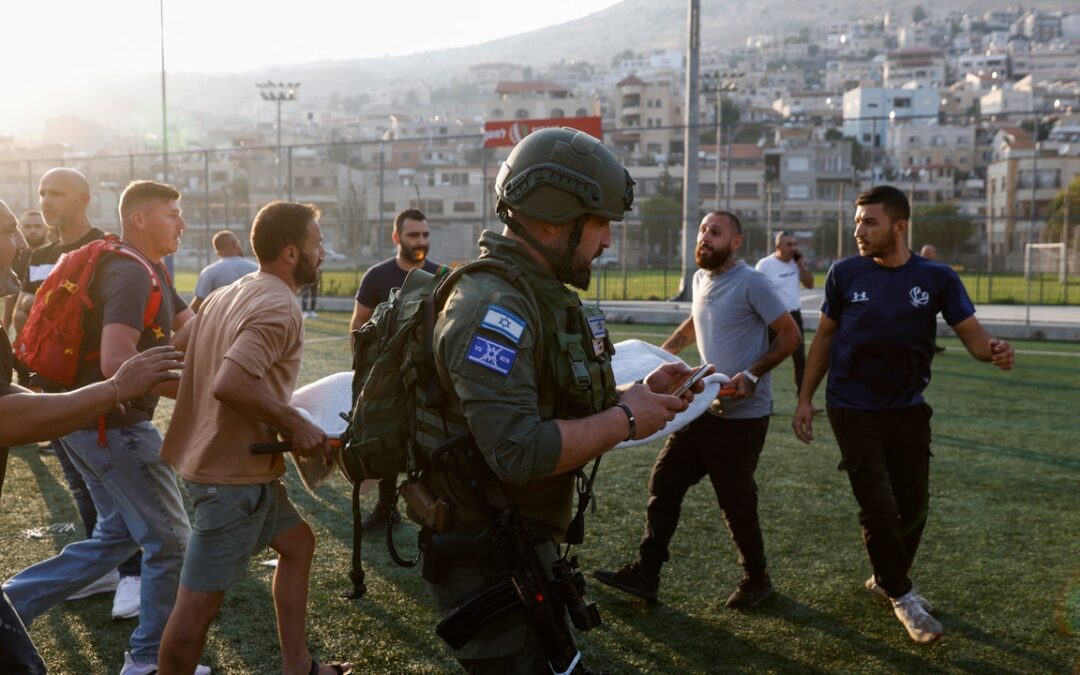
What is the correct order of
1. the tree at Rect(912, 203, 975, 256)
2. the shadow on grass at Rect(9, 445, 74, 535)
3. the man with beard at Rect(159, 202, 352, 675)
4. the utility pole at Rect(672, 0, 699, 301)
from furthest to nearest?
1. the tree at Rect(912, 203, 975, 256)
2. the utility pole at Rect(672, 0, 699, 301)
3. the shadow on grass at Rect(9, 445, 74, 535)
4. the man with beard at Rect(159, 202, 352, 675)

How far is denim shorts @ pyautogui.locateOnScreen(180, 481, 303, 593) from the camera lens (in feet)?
12.9

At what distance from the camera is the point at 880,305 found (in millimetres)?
5656

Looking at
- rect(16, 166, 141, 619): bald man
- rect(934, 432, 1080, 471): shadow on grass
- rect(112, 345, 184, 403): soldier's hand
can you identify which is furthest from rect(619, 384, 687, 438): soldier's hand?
rect(934, 432, 1080, 471): shadow on grass

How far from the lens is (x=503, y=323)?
268 cm

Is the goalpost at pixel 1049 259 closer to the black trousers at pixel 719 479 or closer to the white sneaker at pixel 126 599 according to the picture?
the black trousers at pixel 719 479

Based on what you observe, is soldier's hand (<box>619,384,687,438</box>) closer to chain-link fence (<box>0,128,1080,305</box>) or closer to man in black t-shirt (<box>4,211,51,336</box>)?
man in black t-shirt (<box>4,211,51,336</box>)

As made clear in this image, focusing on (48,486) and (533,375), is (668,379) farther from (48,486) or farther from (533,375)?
(48,486)

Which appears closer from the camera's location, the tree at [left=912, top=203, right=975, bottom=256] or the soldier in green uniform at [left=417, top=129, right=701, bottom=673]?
the soldier in green uniform at [left=417, top=129, right=701, bottom=673]

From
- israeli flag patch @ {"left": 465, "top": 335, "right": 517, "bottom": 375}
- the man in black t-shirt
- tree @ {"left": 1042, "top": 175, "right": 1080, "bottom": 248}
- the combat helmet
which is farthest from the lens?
tree @ {"left": 1042, "top": 175, "right": 1080, "bottom": 248}

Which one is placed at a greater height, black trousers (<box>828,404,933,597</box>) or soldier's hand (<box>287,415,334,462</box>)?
soldier's hand (<box>287,415,334,462</box>)

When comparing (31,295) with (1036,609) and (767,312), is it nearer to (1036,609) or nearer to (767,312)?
(767,312)

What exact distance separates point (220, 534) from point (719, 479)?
295cm

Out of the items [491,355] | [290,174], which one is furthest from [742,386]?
[290,174]

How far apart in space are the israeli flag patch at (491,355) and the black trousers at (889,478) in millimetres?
3447
